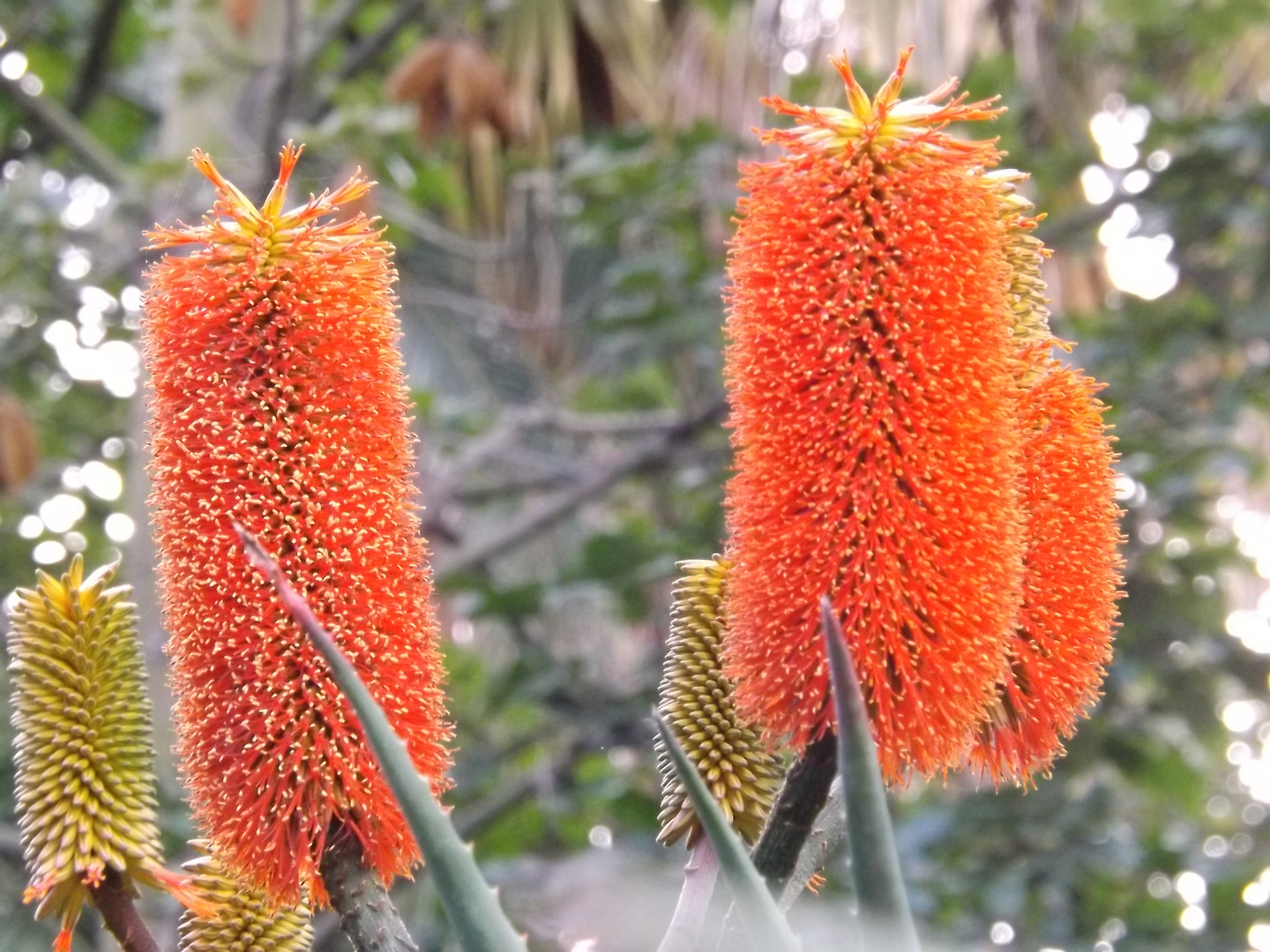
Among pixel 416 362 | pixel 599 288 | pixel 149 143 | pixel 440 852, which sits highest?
pixel 440 852

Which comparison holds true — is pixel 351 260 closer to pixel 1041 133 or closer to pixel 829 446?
pixel 829 446

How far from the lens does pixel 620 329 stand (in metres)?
5.39

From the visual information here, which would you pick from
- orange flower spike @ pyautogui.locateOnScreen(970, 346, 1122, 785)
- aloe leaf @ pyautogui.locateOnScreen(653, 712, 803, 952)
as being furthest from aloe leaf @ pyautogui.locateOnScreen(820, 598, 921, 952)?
orange flower spike @ pyautogui.locateOnScreen(970, 346, 1122, 785)

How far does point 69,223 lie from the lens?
17.0 feet

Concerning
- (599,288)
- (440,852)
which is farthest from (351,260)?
(599,288)

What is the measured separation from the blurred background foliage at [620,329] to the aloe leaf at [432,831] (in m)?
1.95

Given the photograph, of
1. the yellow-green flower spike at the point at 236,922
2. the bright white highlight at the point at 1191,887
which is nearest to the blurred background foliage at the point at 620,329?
the bright white highlight at the point at 1191,887

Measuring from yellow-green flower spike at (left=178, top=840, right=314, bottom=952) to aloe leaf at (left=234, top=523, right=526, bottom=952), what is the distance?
474 millimetres

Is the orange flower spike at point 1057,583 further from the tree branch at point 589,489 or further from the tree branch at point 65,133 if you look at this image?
the tree branch at point 65,133

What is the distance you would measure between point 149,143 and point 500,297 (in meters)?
2.38

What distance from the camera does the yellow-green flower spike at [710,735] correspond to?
1.42 m

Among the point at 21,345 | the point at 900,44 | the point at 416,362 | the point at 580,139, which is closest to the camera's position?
the point at 21,345

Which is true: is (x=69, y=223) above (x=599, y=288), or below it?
above

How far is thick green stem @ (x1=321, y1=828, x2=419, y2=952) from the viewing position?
4.07 ft
